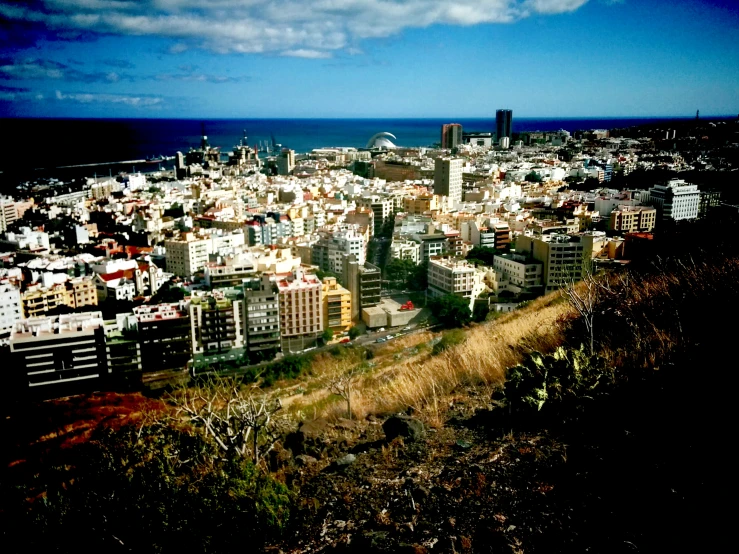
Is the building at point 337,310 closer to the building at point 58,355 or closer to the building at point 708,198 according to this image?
the building at point 58,355

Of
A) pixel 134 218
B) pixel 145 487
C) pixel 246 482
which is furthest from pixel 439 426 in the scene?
pixel 134 218

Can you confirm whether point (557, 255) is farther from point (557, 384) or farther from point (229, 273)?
point (557, 384)

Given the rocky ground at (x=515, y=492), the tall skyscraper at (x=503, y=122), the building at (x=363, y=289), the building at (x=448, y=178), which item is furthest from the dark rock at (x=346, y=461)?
the tall skyscraper at (x=503, y=122)

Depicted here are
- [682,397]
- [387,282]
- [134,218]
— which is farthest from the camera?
[134,218]

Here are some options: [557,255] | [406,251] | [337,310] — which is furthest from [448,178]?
[337,310]

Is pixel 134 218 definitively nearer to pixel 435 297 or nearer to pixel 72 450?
pixel 435 297

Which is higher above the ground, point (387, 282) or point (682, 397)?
point (682, 397)

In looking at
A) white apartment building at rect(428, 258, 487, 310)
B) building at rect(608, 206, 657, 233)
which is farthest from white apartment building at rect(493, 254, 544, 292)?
building at rect(608, 206, 657, 233)
